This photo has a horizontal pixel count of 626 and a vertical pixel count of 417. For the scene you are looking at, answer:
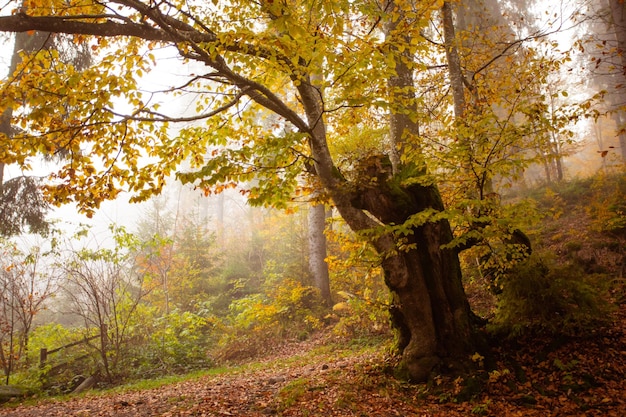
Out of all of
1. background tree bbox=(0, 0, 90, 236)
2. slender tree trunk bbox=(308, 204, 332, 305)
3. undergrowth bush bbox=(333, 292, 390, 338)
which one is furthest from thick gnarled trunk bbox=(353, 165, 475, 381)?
background tree bbox=(0, 0, 90, 236)

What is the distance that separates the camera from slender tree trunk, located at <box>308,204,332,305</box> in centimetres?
1112

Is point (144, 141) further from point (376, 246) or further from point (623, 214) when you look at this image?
point (623, 214)

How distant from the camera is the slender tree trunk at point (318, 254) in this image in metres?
11.1

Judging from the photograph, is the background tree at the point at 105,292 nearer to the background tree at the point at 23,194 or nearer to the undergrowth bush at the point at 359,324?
the background tree at the point at 23,194

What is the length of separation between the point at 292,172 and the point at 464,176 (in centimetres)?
241

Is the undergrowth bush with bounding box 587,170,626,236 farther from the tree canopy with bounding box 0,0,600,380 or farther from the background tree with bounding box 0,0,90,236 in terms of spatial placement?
the background tree with bounding box 0,0,90,236

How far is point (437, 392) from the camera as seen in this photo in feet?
15.2

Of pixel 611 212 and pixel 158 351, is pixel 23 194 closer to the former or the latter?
pixel 158 351

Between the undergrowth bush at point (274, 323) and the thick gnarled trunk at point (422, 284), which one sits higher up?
the thick gnarled trunk at point (422, 284)

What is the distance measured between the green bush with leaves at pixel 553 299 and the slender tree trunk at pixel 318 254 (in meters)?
6.55

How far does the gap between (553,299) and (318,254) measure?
716cm

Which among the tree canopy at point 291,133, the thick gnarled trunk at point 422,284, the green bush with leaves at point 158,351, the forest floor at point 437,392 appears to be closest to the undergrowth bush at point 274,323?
the green bush with leaves at point 158,351

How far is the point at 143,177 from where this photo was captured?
448cm

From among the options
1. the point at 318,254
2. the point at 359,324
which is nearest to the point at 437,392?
the point at 359,324
